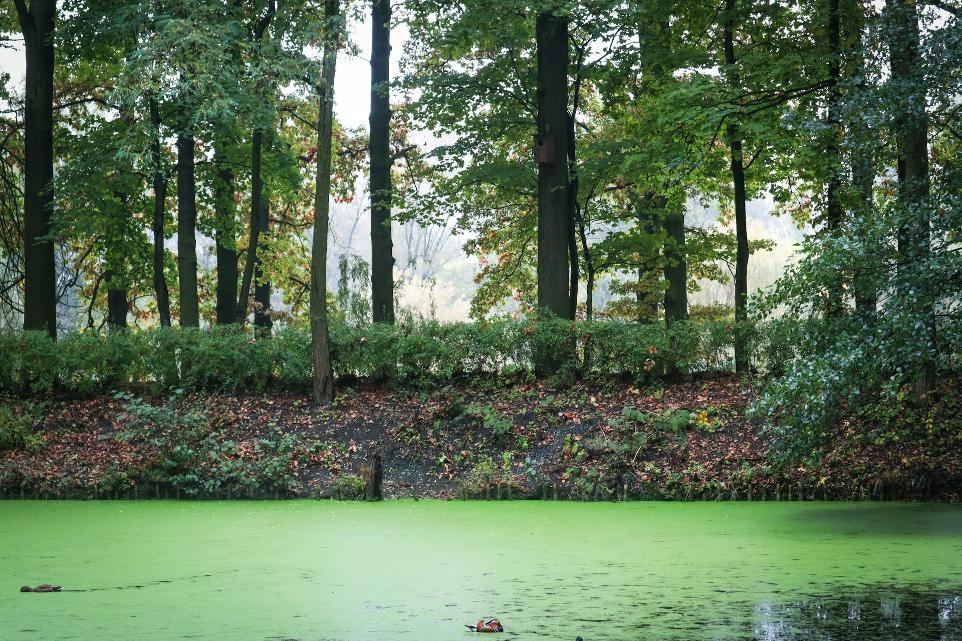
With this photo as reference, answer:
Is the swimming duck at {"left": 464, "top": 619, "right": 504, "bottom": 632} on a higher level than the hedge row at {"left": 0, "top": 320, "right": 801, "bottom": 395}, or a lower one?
lower

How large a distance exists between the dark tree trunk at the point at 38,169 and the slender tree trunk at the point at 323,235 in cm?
493

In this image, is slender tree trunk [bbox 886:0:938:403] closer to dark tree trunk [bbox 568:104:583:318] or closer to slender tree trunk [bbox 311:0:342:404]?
dark tree trunk [bbox 568:104:583:318]

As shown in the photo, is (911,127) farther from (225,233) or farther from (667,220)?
(225,233)

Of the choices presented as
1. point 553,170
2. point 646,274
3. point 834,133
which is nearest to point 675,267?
point 646,274

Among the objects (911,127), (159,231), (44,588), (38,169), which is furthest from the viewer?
(38,169)

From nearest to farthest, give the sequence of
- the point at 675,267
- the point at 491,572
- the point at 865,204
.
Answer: the point at 491,572 → the point at 865,204 → the point at 675,267

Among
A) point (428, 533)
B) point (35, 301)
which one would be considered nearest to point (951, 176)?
point (428, 533)

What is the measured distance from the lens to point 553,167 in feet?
46.7

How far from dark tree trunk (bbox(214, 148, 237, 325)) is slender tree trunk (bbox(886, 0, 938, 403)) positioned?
12435mm

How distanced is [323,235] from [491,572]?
25.4 feet

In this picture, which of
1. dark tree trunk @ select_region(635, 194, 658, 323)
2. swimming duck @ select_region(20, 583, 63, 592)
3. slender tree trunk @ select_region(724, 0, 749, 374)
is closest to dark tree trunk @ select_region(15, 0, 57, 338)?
dark tree trunk @ select_region(635, 194, 658, 323)

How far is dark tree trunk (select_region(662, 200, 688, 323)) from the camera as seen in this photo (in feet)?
57.2

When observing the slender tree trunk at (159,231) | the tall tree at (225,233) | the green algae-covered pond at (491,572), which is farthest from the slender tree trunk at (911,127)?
the tall tree at (225,233)

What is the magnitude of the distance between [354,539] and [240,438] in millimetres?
4791
